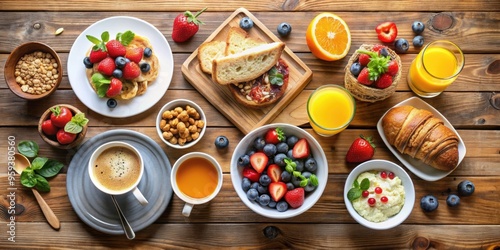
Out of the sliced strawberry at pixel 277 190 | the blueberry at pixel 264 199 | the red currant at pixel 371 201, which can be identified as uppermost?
the sliced strawberry at pixel 277 190

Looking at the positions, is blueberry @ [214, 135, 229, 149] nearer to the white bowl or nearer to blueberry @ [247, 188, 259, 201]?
blueberry @ [247, 188, 259, 201]

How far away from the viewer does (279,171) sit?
2.21 meters

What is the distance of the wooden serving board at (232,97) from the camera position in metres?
2.36

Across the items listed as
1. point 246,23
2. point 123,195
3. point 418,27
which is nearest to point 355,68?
point 418,27

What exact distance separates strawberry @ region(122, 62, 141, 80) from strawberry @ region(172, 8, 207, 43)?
0.26 meters

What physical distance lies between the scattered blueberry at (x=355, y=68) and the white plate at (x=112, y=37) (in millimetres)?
826

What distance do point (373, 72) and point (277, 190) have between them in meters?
0.65

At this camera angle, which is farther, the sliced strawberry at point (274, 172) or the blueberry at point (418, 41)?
the blueberry at point (418, 41)

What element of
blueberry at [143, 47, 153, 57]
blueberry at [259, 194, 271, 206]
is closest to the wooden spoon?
blueberry at [143, 47, 153, 57]

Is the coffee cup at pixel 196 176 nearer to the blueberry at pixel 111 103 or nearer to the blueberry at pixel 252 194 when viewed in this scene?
the blueberry at pixel 252 194

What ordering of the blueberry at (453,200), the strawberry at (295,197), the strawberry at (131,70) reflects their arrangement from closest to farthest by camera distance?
the strawberry at (295,197)
the strawberry at (131,70)
the blueberry at (453,200)

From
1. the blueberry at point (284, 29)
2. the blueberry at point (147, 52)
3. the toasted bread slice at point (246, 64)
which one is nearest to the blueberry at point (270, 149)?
the toasted bread slice at point (246, 64)

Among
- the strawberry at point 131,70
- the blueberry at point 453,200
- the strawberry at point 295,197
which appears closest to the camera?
the strawberry at point 295,197

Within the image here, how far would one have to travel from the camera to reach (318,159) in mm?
2229
